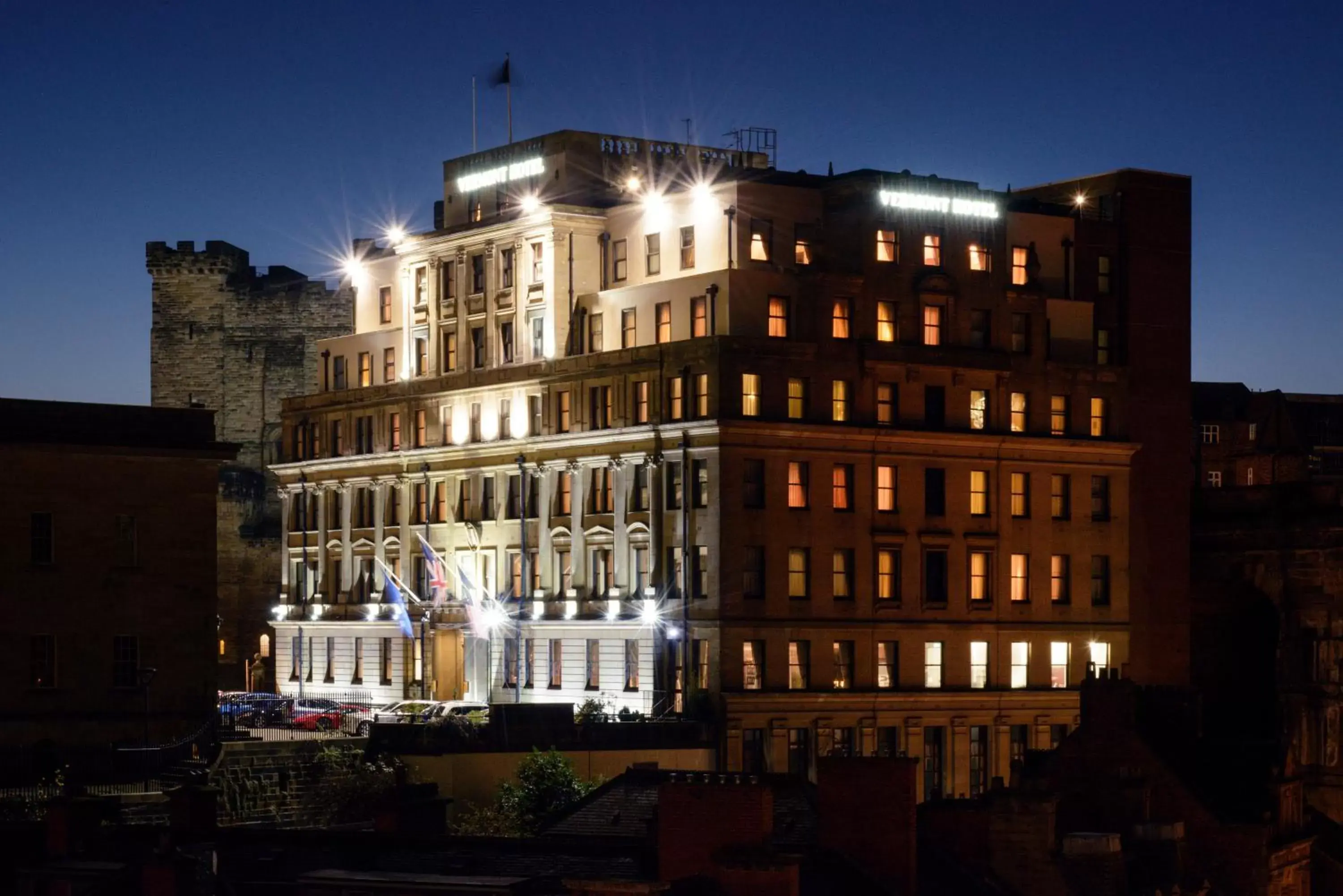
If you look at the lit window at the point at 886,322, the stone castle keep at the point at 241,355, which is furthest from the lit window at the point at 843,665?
the stone castle keep at the point at 241,355

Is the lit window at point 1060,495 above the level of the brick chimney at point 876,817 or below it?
above

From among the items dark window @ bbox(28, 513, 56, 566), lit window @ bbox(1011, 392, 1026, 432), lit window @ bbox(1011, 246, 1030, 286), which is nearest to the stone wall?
dark window @ bbox(28, 513, 56, 566)

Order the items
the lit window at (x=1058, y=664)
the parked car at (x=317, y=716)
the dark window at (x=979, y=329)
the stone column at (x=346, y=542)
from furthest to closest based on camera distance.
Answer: the stone column at (x=346, y=542), the dark window at (x=979, y=329), the lit window at (x=1058, y=664), the parked car at (x=317, y=716)

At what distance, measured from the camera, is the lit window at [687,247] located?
366ft

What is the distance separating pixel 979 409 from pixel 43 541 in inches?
1782

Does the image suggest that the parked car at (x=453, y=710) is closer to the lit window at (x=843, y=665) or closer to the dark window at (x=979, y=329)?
the lit window at (x=843, y=665)

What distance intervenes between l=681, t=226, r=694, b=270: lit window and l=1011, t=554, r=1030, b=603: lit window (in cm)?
1874

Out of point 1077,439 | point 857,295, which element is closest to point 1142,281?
point 1077,439

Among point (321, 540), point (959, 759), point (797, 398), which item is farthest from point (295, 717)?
point (321, 540)

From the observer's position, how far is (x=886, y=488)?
361 ft

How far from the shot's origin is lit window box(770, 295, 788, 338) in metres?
109

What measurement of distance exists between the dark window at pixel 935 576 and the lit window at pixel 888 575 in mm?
1446

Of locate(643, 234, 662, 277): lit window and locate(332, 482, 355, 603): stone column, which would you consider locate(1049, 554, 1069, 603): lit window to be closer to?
locate(643, 234, 662, 277): lit window

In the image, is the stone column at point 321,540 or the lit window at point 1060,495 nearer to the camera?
the lit window at point 1060,495
